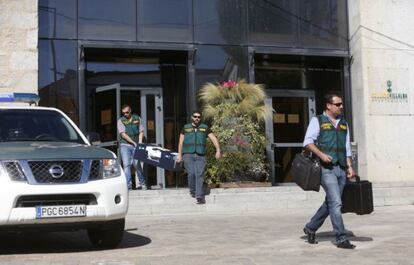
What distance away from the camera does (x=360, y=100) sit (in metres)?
16.4

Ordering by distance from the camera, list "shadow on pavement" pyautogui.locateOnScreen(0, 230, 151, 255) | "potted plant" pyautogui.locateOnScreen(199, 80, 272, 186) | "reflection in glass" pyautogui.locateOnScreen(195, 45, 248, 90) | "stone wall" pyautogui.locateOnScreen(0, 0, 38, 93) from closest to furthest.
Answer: "shadow on pavement" pyautogui.locateOnScreen(0, 230, 151, 255) → "potted plant" pyautogui.locateOnScreen(199, 80, 272, 186) → "stone wall" pyautogui.locateOnScreen(0, 0, 38, 93) → "reflection in glass" pyautogui.locateOnScreen(195, 45, 248, 90)

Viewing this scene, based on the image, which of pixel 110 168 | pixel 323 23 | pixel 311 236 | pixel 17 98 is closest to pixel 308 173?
pixel 311 236

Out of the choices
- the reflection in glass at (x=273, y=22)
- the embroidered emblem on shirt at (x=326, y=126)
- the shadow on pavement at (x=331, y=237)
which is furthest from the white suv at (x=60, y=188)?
the reflection in glass at (x=273, y=22)

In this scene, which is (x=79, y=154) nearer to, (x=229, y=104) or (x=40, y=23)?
Result: (x=229, y=104)

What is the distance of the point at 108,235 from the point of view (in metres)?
7.50

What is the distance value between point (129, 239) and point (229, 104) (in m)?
6.10

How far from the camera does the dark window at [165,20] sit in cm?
1539

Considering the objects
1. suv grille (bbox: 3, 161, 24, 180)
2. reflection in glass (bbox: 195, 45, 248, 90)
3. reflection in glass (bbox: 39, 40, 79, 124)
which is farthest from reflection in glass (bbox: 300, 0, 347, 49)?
suv grille (bbox: 3, 161, 24, 180)

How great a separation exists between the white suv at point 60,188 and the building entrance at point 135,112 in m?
7.22

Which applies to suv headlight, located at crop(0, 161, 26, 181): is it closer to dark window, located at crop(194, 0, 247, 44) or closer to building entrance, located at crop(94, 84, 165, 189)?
building entrance, located at crop(94, 84, 165, 189)

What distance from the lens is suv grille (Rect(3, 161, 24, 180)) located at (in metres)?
6.63

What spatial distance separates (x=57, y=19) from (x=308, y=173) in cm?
925

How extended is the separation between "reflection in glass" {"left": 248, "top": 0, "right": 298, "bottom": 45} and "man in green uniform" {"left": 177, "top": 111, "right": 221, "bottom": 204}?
4448 mm

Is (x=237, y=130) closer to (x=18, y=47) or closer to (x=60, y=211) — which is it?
(x=18, y=47)
